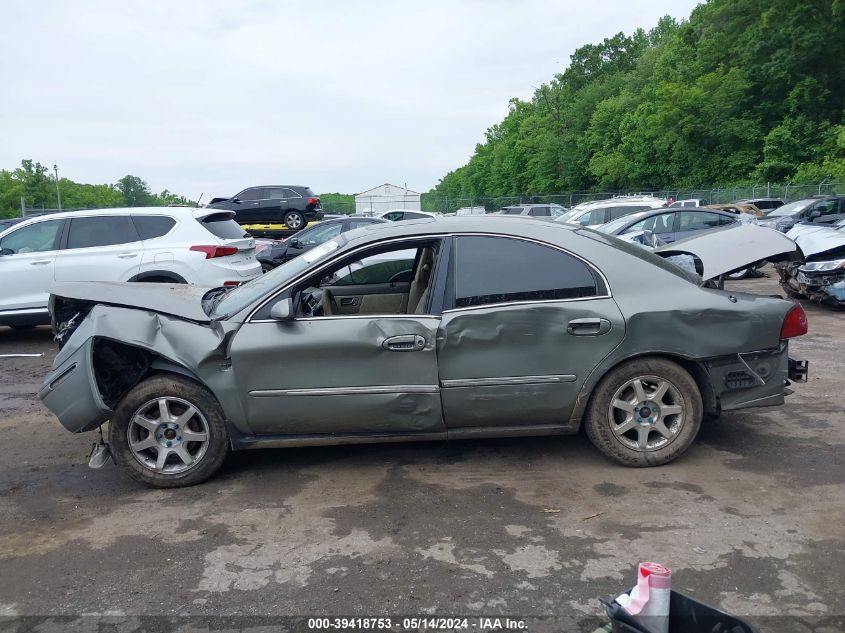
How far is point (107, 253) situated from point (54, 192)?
81387 mm

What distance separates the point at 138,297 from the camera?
485 cm

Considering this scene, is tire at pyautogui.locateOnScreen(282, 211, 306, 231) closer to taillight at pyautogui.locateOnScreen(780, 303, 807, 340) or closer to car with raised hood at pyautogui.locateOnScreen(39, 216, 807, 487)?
car with raised hood at pyautogui.locateOnScreen(39, 216, 807, 487)

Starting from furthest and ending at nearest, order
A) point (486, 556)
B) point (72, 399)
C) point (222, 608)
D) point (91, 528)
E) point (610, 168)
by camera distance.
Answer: point (610, 168) → point (72, 399) → point (91, 528) → point (486, 556) → point (222, 608)

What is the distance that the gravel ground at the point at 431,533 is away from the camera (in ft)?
10.6

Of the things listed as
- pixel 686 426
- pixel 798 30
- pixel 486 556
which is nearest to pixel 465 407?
pixel 486 556

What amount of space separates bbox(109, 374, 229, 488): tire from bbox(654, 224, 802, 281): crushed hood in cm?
355

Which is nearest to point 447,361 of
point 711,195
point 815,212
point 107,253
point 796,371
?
point 796,371

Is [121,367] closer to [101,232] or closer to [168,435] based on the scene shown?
[168,435]

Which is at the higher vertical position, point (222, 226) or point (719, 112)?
point (719, 112)

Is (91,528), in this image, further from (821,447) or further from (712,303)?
(821,447)

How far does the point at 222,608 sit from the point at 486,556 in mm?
1291

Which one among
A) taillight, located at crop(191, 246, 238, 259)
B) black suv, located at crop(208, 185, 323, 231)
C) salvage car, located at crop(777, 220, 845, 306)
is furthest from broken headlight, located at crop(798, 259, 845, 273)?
black suv, located at crop(208, 185, 323, 231)

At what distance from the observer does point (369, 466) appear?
4883mm

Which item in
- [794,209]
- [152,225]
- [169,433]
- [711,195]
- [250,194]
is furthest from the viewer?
[711,195]
